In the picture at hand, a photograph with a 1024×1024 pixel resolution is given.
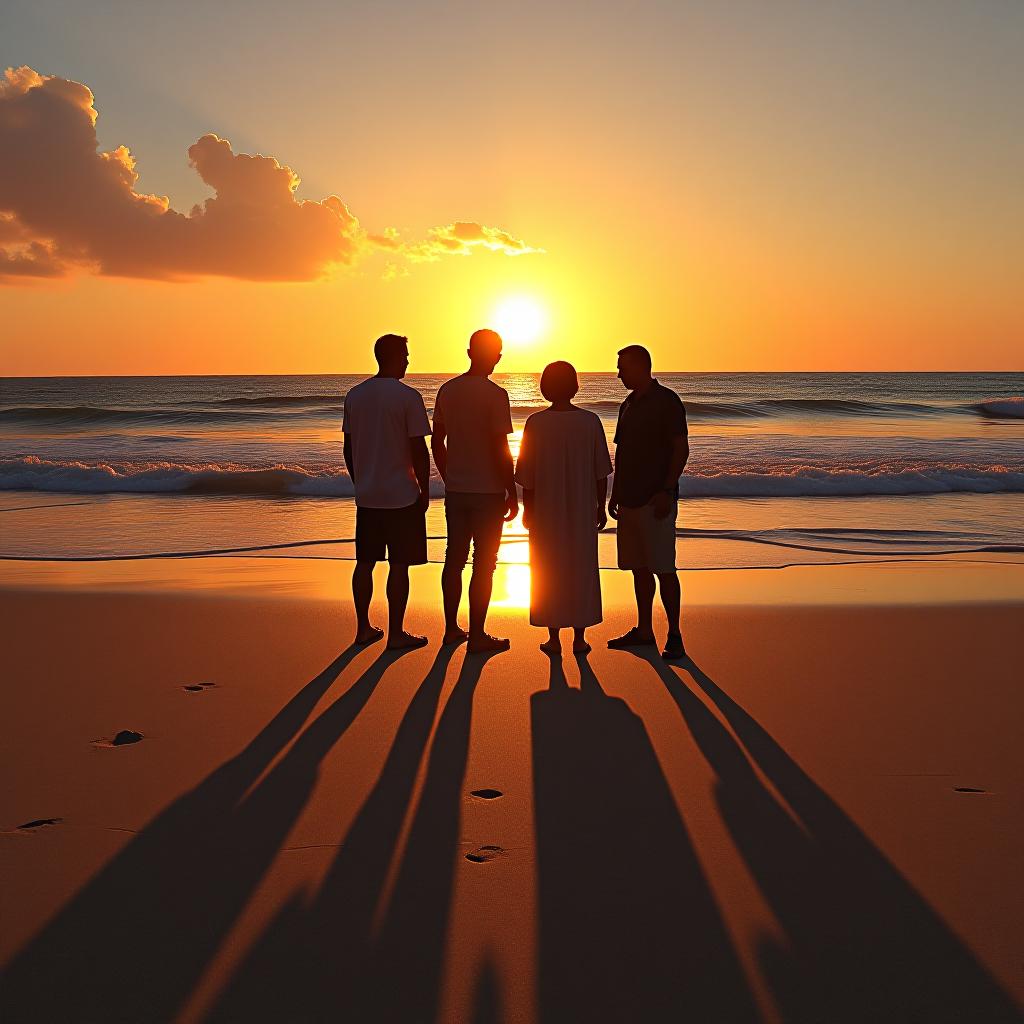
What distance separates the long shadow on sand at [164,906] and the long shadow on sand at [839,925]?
1.51 metres

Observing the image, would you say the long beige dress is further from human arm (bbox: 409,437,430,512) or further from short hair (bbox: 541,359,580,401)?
human arm (bbox: 409,437,430,512)

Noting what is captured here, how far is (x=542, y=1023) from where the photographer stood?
2.19 metres

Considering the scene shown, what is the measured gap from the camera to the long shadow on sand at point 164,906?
2.28 metres

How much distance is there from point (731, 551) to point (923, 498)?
6.11 m

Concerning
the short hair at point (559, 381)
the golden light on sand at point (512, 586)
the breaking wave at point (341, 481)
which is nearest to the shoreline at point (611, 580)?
the golden light on sand at point (512, 586)

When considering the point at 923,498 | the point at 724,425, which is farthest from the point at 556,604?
the point at 724,425

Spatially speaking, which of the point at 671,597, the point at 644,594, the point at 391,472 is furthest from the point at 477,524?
the point at 671,597

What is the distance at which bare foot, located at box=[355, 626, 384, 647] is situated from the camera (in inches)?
221

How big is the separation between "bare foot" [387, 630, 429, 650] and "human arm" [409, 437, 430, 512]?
2.48 ft

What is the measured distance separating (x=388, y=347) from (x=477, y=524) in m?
1.14

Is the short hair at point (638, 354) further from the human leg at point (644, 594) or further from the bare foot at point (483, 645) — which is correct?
the bare foot at point (483, 645)

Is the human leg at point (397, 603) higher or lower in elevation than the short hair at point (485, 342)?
lower

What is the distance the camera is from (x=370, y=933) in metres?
2.54

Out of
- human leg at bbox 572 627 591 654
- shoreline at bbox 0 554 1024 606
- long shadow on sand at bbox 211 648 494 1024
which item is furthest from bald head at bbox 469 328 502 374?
long shadow on sand at bbox 211 648 494 1024
